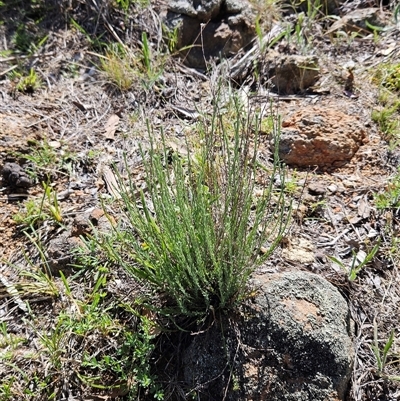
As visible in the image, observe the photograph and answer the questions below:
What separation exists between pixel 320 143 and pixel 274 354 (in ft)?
4.59

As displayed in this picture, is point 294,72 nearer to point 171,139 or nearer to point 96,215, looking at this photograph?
point 171,139

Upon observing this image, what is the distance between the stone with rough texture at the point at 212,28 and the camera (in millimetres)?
3615

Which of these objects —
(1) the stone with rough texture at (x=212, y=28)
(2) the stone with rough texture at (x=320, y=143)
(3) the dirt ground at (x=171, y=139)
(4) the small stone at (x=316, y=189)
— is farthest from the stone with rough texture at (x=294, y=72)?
(4) the small stone at (x=316, y=189)

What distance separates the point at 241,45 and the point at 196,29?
1.22ft

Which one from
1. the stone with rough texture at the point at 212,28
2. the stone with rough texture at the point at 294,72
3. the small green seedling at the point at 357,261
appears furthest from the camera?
the stone with rough texture at the point at 212,28

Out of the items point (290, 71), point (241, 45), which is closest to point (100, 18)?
point (241, 45)

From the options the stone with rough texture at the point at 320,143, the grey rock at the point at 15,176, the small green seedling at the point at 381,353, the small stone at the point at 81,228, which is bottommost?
the small green seedling at the point at 381,353

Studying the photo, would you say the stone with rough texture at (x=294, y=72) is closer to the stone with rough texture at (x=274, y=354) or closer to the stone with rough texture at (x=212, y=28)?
the stone with rough texture at (x=212, y=28)

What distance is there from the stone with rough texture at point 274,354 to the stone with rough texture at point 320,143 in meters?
1.08

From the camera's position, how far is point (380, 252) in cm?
245

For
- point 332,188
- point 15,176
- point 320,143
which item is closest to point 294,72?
point 320,143

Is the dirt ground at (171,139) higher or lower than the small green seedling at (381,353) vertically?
higher

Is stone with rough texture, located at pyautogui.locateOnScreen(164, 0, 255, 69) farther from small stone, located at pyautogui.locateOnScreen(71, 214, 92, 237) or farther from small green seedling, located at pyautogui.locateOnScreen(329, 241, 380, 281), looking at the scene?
small green seedling, located at pyautogui.locateOnScreen(329, 241, 380, 281)

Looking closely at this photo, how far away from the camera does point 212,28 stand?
144 inches
